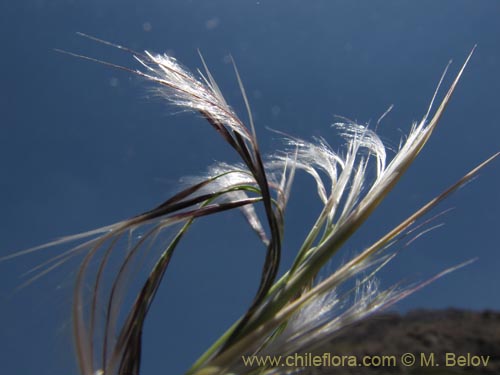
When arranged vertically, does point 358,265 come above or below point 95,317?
below

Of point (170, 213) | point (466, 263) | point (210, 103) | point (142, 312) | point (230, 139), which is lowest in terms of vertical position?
point (466, 263)

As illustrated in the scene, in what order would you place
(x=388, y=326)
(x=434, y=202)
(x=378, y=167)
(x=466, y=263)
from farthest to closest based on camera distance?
1. (x=388, y=326)
2. (x=378, y=167)
3. (x=434, y=202)
4. (x=466, y=263)

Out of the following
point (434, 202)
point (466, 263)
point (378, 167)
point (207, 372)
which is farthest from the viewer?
point (378, 167)

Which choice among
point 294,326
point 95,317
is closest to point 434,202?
point 294,326

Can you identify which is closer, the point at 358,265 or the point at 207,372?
the point at 207,372

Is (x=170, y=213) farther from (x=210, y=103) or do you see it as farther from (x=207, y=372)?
(x=207, y=372)

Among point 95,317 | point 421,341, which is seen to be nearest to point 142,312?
point 95,317
